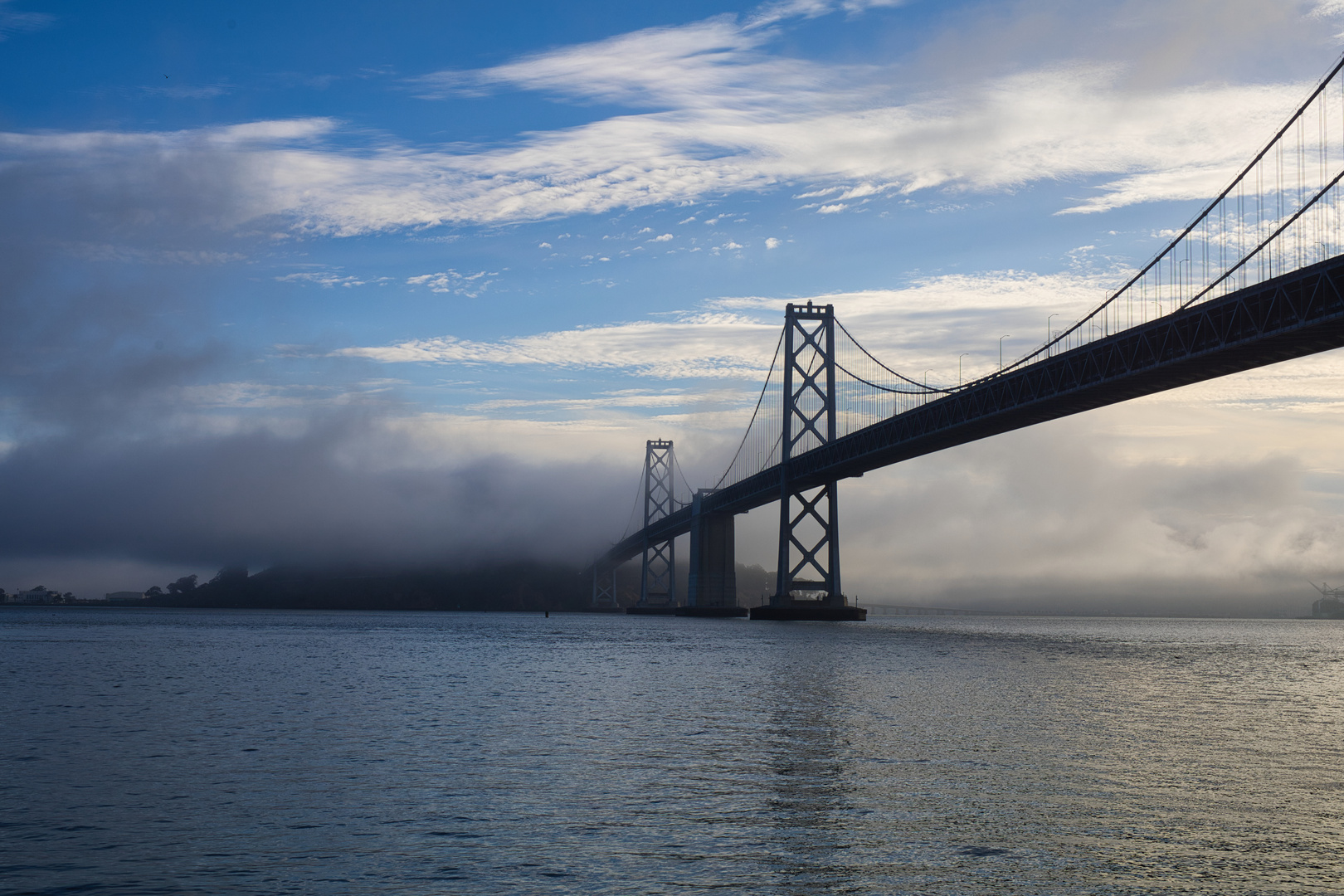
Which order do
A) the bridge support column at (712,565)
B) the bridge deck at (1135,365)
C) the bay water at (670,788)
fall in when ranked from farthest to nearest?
1. the bridge support column at (712,565)
2. the bridge deck at (1135,365)
3. the bay water at (670,788)

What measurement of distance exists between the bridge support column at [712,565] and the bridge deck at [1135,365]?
95.2ft

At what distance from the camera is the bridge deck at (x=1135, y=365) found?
33688mm

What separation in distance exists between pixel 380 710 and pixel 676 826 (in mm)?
11625

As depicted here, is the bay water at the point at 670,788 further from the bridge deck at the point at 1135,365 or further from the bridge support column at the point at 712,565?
the bridge support column at the point at 712,565

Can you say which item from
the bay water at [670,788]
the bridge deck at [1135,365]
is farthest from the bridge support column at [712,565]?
the bay water at [670,788]

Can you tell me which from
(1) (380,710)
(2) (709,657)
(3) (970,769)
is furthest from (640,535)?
(3) (970,769)

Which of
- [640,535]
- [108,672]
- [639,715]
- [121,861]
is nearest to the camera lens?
[121,861]

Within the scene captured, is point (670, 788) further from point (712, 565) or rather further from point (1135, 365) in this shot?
point (712, 565)

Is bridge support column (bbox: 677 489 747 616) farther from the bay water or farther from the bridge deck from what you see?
the bay water

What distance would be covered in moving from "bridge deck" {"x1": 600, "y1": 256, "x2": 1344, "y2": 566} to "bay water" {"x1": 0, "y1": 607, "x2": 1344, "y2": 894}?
496 inches

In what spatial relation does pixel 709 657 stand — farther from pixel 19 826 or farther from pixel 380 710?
pixel 19 826

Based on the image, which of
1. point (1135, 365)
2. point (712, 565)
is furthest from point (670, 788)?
point (712, 565)

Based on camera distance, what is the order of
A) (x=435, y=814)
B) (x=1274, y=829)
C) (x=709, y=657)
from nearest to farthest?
(x=1274, y=829) < (x=435, y=814) < (x=709, y=657)

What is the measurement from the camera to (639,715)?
19516 mm
